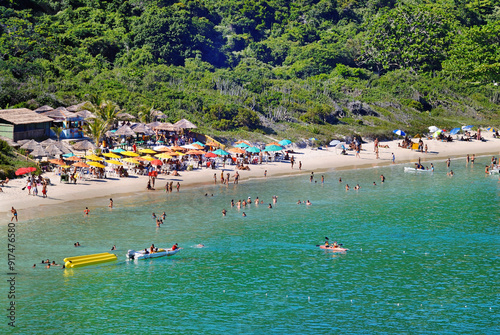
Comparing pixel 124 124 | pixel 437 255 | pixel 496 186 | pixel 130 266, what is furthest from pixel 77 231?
pixel 496 186

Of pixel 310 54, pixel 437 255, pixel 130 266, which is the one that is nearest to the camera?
pixel 130 266

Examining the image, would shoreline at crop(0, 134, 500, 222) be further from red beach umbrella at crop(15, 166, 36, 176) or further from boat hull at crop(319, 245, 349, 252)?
boat hull at crop(319, 245, 349, 252)

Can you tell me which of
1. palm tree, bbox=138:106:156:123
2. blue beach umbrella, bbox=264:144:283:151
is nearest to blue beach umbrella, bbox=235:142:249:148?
blue beach umbrella, bbox=264:144:283:151

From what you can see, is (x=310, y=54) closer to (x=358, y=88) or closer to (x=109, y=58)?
(x=358, y=88)

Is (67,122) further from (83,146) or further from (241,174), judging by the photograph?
(241,174)

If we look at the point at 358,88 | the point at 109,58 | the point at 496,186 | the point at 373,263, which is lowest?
the point at 373,263

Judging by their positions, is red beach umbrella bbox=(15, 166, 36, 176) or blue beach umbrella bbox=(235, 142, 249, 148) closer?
red beach umbrella bbox=(15, 166, 36, 176)

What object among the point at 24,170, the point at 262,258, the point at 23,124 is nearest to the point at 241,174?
the point at 24,170
